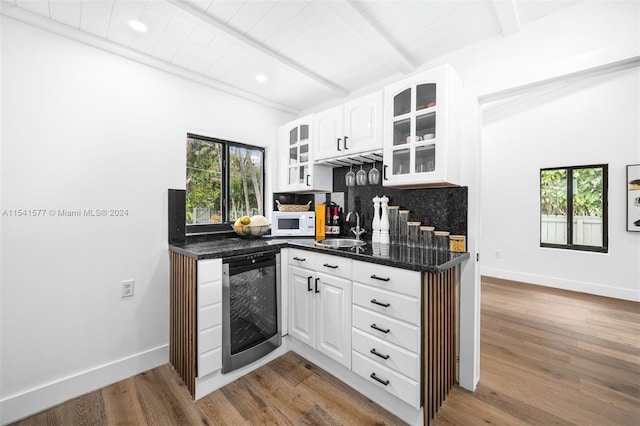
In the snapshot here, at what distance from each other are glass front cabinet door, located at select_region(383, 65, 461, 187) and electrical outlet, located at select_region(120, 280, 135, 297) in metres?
2.12

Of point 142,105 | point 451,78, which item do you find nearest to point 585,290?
point 451,78

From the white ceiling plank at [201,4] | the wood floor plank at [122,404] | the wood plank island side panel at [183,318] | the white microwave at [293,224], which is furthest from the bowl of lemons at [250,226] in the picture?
the white ceiling plank at [201,4]

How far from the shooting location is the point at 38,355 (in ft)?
5.68

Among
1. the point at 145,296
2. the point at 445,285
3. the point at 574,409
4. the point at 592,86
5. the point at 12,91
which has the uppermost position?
the point at 592,86

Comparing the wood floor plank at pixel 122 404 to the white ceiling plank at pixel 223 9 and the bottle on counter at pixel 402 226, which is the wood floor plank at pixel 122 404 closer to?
the bottle on counter at pixel 402 226

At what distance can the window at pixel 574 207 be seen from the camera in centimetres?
402

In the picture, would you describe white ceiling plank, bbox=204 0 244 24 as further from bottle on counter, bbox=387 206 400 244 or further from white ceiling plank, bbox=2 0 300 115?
bottle on counter, bbox=387 206 400 244

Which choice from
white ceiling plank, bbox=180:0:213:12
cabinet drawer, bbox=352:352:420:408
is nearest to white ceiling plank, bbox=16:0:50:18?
white ceiling plank, bbox=180:0:213:12

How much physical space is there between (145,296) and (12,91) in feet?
5.20

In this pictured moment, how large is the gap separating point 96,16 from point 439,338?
2.95m

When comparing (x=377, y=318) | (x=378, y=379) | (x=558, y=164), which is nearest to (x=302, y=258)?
(x=377, y=318)

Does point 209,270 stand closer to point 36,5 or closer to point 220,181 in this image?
point 220,181

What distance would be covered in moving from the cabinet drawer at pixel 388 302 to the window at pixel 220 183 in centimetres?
161

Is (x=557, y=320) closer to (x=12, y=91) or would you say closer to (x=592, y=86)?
(x=592, y=86)
